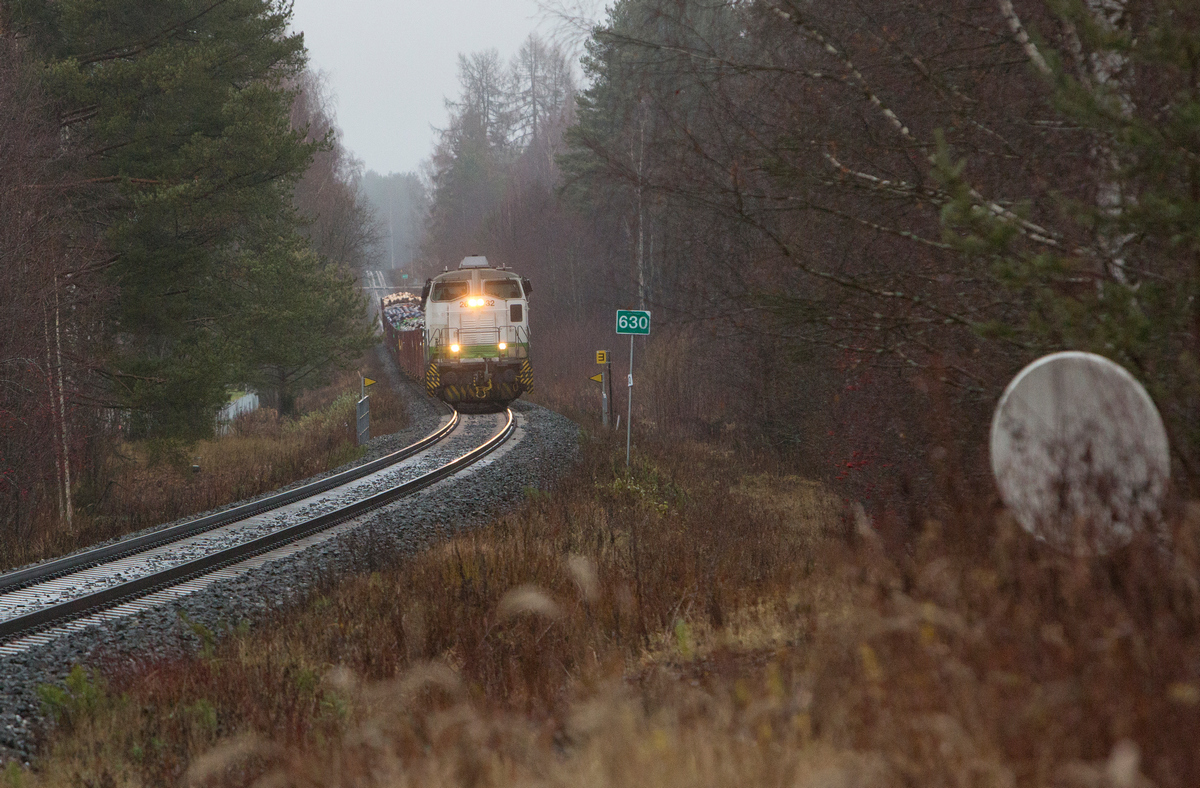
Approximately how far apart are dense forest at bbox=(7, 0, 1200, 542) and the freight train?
357 cm

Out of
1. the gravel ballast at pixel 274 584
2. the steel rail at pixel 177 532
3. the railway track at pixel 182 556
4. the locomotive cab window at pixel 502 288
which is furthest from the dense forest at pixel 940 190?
the locomotive cab window at pixel 502 288

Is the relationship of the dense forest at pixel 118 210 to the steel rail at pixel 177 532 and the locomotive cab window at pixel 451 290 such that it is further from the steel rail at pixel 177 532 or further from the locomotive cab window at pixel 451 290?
the locomotive cab window at pixel 451 290

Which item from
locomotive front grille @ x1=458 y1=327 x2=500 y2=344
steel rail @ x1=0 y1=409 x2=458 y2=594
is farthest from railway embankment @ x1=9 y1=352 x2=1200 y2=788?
locomotive front grille @ x1=458 y1=327 x2=500 y2=344

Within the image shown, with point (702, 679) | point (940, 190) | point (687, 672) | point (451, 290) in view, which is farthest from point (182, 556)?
point (451, 290)

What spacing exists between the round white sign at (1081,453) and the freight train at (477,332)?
18542 mm

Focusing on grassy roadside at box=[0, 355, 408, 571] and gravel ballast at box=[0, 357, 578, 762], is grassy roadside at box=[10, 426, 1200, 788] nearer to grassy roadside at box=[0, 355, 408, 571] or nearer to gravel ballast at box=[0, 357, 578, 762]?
gravel ballast at box=[0, 357, 578, 762]

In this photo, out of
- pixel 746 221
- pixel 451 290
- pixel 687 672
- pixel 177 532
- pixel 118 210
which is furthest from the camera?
pixel 451 290

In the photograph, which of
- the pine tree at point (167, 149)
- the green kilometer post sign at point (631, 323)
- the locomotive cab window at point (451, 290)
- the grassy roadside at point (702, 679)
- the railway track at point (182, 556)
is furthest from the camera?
the locomotive cab window at point (451, 290)

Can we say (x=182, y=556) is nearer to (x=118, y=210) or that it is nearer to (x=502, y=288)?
(x=118, y=210)

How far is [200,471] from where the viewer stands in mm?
20984

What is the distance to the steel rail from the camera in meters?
8.86

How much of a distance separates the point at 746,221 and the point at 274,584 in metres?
5.38

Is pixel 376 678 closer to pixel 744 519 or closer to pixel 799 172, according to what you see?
pixel 799 172

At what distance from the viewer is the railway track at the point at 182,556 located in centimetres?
747
